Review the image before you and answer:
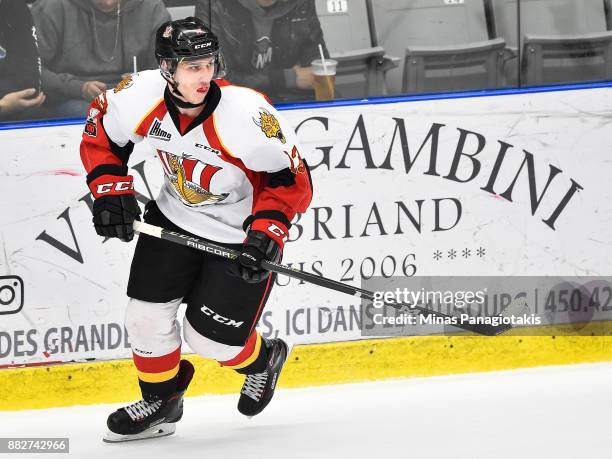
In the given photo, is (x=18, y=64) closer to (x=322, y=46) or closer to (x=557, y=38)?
(x=322, y=46)

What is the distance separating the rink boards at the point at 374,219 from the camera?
401 cm

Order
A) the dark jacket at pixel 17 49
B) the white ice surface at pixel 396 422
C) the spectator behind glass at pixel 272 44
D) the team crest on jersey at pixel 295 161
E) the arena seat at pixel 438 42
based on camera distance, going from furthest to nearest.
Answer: the arena seat at pixel 438 42 < the spectator behind glass at pixel 272 44 < the dark jacket at pixel 17 49 < the white ice surface at pixel 396 422 < the team crest on jersey at pixel 295 161

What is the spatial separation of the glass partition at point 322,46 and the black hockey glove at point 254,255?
3.21ft

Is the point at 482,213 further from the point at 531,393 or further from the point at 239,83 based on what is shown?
the point at 239,83

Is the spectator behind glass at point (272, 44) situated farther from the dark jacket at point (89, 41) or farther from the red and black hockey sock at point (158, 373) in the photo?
the red and black hockey sock at point (158, 373)

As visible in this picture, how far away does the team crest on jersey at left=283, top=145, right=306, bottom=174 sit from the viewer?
3.36 m

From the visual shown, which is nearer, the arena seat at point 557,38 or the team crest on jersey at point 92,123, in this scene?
the team crest on jersey at point 92,123

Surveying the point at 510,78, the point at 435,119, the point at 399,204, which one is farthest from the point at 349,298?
the point at 510,78

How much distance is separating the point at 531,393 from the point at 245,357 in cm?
104

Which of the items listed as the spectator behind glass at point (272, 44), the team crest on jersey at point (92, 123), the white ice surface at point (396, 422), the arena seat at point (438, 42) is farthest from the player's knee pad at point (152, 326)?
the arena seat at point (438, 42)

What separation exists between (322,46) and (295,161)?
0.98 meters

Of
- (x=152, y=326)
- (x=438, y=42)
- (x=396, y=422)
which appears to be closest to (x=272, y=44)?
(x=438, y=42)

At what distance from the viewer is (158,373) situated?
3.61 m

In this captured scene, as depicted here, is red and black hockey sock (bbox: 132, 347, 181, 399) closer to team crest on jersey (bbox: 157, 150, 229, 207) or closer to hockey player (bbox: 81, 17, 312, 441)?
hockey player (bbox: 81, 17, 312, 441)
